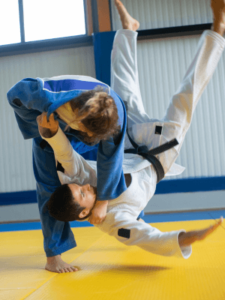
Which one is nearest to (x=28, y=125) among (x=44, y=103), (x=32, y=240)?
(x=44, y=103)

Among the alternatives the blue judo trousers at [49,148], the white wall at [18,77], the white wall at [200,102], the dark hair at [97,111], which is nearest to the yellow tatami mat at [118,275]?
the blue judo trousers at [49,148]

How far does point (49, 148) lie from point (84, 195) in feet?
1.25

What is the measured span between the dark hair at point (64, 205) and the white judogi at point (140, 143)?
14cm

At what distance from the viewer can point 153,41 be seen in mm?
5195

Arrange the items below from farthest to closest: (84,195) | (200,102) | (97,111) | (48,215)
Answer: (200,102)
(48,215)
(84,195)
(97,111)

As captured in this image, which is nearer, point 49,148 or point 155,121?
point 49,148

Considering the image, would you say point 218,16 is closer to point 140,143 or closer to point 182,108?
point 182,108

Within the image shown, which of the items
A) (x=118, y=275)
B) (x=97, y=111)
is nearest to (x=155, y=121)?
(x=97, y=111)

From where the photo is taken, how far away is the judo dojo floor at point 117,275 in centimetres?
123

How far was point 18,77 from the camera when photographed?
5449 millimetres

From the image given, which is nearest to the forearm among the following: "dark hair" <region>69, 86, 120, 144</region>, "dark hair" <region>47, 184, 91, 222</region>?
"dark hair" <region>69, 86, 120, 144</region>

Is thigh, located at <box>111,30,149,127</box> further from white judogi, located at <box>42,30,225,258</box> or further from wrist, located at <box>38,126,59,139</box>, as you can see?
wrist, located at <box>38,126,59,139</box>

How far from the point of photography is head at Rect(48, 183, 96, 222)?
1594mm

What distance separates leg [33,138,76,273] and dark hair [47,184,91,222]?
177mm
